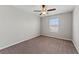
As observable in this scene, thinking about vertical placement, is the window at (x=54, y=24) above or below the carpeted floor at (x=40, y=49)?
above

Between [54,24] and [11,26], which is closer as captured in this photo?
[11,26]

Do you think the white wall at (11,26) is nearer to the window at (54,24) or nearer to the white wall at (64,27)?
the window at (54,24)

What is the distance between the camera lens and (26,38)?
429 centimetres

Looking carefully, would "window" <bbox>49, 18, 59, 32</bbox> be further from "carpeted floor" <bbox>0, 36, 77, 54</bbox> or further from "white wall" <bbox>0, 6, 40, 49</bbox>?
"white wall" <bbox>0, 6, 40, 49</bbox>

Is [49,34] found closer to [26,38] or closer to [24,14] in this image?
[26,38]

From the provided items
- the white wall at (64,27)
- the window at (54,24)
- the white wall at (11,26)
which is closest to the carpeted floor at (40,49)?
the white wall at (11,26)

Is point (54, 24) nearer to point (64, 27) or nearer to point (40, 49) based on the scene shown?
point (64, 27)

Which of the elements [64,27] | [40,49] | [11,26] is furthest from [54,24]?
[11,26]

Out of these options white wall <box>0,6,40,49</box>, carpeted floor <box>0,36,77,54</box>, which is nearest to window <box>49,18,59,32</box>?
carpeted floor <box>0,36,77,54</box>

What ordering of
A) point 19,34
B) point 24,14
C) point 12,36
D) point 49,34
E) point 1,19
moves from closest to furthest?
point 1,19, point 12,36, point 19,34, point 24,14, point 49,34

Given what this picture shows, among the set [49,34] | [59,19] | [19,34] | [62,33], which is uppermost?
[59,19]

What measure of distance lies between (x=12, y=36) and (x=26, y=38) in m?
1.24

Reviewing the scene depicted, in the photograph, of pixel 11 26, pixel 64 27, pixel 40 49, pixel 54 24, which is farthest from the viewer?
pixel 54 24
